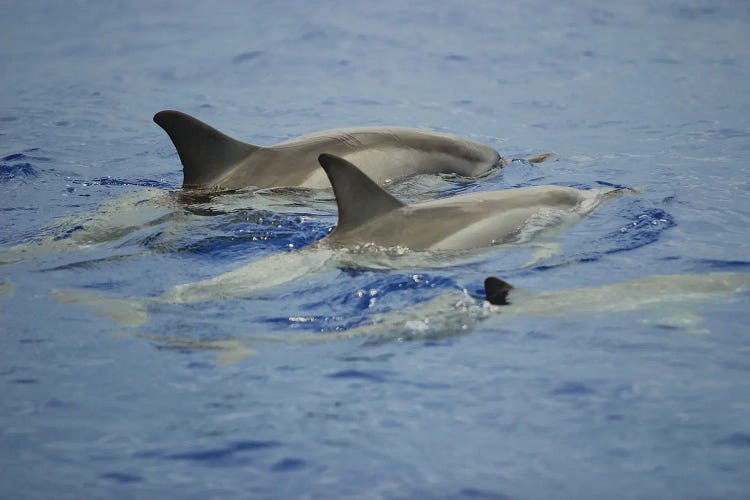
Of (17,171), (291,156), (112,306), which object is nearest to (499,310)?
(112,306)

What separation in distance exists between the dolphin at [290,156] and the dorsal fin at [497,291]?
319 centimetres

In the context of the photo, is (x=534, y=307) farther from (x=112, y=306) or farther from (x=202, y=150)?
(x=202, y=150)

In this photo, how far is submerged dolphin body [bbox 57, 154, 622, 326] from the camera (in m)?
7.25

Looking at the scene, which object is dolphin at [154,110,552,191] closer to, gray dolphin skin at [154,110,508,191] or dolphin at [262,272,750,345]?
gray dolphin skin at [154,110,508,191]

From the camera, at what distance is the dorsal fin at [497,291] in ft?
21.4

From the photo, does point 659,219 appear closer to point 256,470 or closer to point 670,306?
point 670,306

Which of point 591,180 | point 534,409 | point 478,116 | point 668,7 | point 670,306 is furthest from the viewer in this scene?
point 668,7

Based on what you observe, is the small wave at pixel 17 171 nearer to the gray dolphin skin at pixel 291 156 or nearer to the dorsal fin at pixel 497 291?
the gray dolphin skin at pixel 291 156

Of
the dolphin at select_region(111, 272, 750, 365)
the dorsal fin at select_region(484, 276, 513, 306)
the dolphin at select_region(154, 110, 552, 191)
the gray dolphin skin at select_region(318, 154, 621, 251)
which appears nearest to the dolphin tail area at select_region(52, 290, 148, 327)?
the dolphin at select_region(111, 272, 750, 365)

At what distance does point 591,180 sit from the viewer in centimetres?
1144

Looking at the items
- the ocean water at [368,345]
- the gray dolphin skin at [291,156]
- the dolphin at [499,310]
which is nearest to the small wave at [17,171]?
the ocean water at [368,345]

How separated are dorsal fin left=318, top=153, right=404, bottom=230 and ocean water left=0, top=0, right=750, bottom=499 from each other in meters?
0.51

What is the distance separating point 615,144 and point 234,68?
832 centimetres

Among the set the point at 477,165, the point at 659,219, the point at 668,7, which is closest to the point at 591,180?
the point at 477,165
